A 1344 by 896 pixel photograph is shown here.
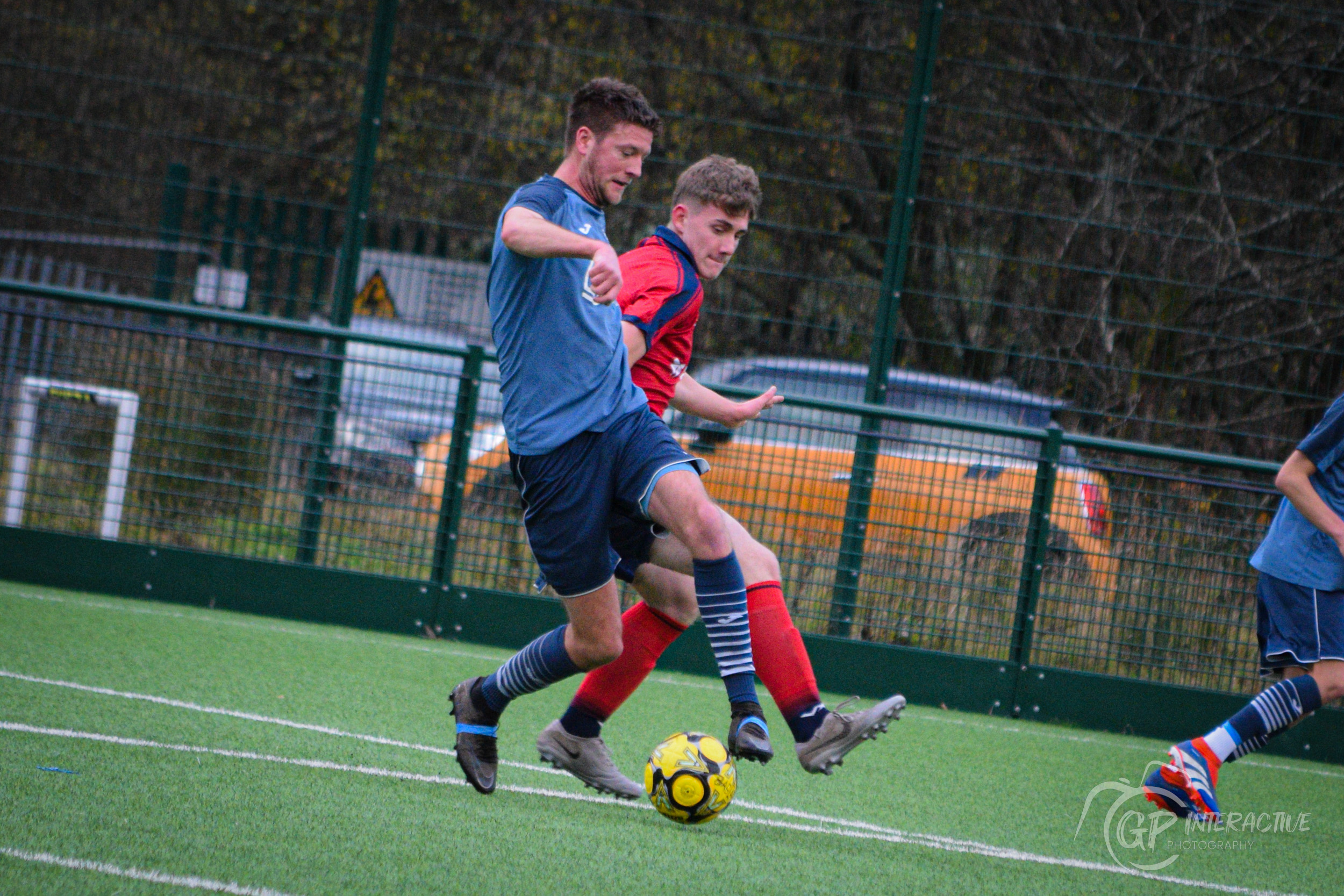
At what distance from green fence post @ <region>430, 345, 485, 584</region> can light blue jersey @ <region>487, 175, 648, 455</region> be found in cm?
360

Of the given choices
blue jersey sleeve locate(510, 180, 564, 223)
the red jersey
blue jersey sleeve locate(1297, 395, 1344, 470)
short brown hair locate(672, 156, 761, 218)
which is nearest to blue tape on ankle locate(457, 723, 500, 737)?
the red jersey

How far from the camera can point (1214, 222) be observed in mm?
8547

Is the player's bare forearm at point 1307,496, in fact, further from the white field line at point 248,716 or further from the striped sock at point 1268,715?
the white field line at point 248,716

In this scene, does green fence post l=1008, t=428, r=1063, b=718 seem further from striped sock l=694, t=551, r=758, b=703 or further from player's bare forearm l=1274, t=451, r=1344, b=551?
striped sock l=694, t=551, r=758, b=703

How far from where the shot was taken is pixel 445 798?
12.6 ft

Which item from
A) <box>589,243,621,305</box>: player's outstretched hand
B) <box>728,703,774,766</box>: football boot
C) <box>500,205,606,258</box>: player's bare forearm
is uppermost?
<box>500,205,606,258</box>: player's bare forearm

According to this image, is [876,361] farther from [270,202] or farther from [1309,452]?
[270,202]

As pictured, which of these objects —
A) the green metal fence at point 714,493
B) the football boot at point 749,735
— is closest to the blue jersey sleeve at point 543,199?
the football boot at point 749,735

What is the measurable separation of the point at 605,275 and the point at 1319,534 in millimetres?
3130

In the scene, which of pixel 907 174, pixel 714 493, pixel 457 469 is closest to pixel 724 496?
pixel 714 493

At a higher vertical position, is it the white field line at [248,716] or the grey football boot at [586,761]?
the grey football boot at [586,761]

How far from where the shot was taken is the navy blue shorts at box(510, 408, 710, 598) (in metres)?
3.75

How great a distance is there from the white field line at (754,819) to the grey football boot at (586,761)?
65 millimetres

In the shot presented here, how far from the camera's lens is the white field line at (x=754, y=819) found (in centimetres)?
390
